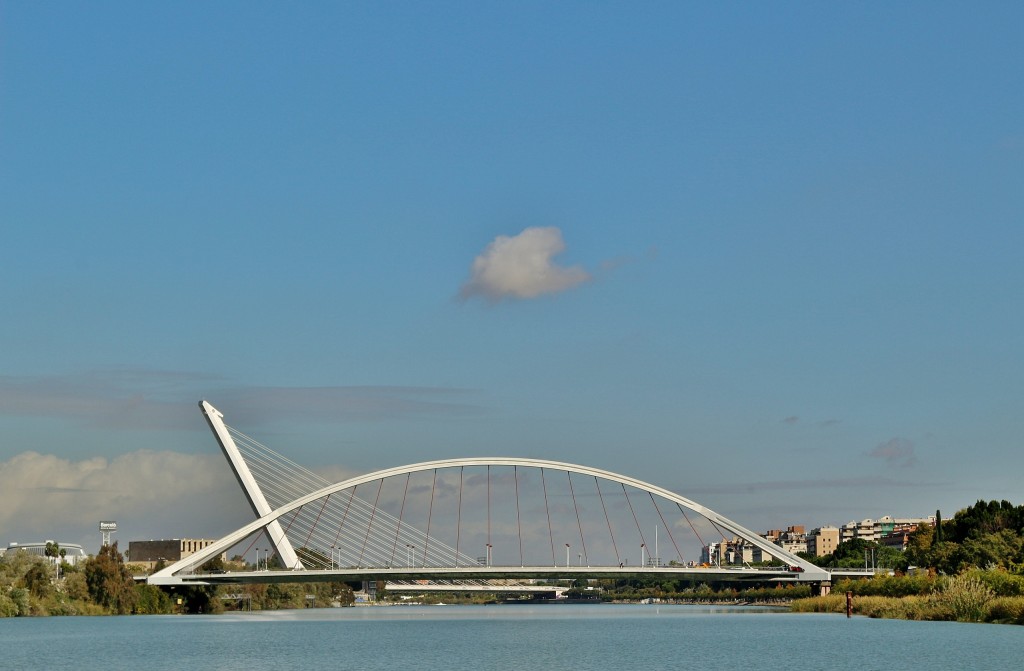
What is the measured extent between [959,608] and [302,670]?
144 feet

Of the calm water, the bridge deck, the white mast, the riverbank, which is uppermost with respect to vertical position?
the white mast

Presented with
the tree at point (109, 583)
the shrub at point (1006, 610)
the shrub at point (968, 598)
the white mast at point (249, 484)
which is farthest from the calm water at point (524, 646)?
the tree at point (109, 583)

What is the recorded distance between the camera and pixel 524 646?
66875 millimetres

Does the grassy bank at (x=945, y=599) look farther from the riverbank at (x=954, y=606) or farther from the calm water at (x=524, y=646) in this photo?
the calm water at (x=524, y=646)

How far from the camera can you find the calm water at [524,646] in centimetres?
5378

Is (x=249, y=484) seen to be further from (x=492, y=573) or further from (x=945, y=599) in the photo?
(x=945, y=599)

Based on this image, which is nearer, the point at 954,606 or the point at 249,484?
the point at 954,606

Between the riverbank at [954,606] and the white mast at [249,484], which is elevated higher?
the white mast at [249,484]

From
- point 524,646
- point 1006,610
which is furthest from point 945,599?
point 524,646

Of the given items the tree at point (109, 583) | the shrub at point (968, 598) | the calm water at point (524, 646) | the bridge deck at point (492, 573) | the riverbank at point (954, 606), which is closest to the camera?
the calm water at point (524, 646)

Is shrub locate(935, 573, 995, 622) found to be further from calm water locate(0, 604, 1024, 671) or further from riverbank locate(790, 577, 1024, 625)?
calm water locate(0, 604, 1024, 671)

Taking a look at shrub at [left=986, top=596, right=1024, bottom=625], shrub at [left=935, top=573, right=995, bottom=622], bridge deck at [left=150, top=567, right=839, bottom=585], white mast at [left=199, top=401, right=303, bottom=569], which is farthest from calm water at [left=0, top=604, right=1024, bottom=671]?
white mast at [left=199, top=401, right=303, bottom=569]

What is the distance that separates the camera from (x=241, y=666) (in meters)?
54.2

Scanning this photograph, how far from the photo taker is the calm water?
2117 inches
